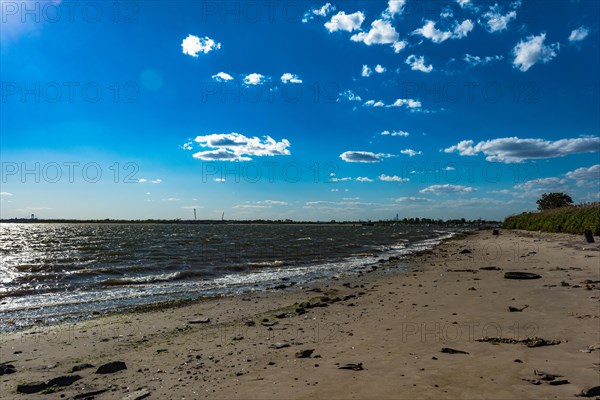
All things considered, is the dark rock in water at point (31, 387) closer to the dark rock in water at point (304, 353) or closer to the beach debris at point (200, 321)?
the dark rock in water at point (304, 353)

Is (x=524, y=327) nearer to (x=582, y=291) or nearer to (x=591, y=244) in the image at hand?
(x=582, y=291)

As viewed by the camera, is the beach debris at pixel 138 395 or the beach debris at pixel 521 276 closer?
the beach debris at pixel 138 395

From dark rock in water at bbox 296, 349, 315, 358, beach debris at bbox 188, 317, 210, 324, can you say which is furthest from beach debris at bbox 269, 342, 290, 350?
beach debris at bbox 188, 317, 210, 324

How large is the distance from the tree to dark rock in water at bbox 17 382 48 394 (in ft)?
384

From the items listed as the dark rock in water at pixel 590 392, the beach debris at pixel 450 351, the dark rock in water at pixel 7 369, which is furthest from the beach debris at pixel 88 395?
the dark rock in water at pixel 590 392

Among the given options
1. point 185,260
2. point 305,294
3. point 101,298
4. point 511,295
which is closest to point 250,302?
point 305,294

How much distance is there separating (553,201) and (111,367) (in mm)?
124378

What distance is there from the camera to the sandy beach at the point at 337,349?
650 centimetres

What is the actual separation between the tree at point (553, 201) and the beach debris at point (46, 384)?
383 feet

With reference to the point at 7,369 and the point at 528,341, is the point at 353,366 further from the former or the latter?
the point at 7,369

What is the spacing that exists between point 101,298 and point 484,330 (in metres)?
15.7

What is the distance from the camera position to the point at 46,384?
746 cm

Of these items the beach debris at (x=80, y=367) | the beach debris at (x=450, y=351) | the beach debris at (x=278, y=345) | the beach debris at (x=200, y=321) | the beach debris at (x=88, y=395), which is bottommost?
the beach debris at (x=200, y=321)

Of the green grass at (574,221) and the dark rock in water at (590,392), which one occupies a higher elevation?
the green grass at (574,221)
